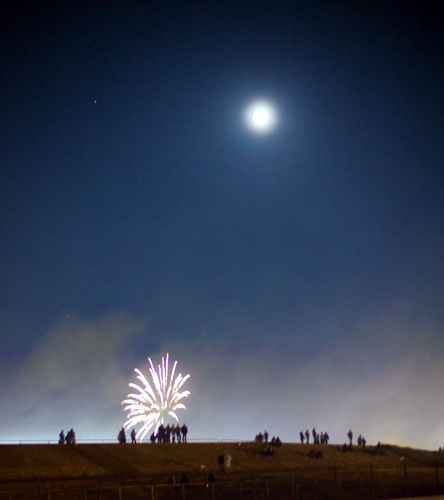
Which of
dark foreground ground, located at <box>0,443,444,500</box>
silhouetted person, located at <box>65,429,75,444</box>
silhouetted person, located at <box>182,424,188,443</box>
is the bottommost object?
dark foreground ground, located at <box>0,443,444,500</box>

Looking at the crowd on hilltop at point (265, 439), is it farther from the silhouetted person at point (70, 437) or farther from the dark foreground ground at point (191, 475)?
the silhouetted person at point (70, 437)

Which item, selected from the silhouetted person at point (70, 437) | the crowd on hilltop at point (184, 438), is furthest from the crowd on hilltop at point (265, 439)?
the silhouetted person at point (70, 437)

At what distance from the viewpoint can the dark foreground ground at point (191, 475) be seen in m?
21.4

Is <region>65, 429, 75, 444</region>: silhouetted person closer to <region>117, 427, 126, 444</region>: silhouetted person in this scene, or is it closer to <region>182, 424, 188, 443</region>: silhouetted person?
<region>117, 427, 126, 444</region>: silhouetted person

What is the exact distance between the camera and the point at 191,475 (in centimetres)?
2689

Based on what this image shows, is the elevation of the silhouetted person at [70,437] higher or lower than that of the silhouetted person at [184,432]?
lower

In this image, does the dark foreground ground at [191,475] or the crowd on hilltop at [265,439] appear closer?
the dark foreground ground at [191,475]

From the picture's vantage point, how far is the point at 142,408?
57.4 m

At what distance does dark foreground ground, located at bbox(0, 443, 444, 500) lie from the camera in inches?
843

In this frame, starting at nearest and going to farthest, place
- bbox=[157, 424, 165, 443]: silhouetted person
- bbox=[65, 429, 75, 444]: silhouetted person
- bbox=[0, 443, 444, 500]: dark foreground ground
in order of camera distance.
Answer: bbox=[0, 443, 444, 500]: dark foreground ground
bbox=[65, 429, 75, 444]: silhouetted person
bbox=[157, 424, 165, 443]: silhouetted person

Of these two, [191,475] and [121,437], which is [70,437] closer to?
[121,437]

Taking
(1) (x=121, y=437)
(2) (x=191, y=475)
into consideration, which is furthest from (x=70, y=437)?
(2) (x=191, y=475)

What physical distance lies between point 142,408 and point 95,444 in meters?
20.1

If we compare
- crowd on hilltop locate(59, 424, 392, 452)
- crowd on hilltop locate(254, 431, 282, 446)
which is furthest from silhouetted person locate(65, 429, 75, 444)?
crowd on hilltop locate(254, 431, 282, 446)
